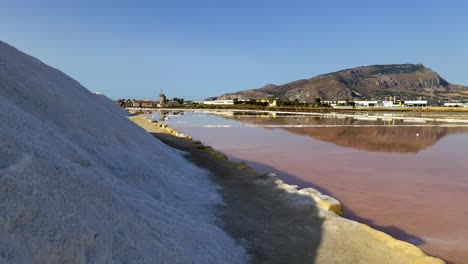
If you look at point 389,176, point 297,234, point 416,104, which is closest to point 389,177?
point 389,176

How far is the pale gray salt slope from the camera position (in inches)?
159

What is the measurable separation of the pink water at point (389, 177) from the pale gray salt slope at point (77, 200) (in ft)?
16.8

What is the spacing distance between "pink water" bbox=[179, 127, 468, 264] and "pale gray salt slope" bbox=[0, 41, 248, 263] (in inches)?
202

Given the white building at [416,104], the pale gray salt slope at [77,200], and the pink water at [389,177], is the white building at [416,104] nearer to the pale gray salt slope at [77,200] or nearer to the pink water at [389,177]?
the pink water at [389,177]

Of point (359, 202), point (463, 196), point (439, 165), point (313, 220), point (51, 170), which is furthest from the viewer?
point (439, 165)

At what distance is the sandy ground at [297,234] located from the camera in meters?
6.59

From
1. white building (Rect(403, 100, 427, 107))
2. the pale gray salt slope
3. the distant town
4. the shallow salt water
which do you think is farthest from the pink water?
white building (Rect(403, 100, 427, 107))

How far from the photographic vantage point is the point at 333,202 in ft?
30.5

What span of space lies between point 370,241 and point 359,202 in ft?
14.8

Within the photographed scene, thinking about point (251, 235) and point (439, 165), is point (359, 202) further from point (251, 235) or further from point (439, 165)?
Result: point (439, 165)

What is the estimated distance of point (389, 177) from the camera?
1548cm

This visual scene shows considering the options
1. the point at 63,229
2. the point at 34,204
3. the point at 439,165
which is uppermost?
the point at 34,204

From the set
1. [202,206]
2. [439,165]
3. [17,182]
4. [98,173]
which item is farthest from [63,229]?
[439,165]

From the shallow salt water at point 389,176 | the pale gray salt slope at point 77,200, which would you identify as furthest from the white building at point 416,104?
the pale gray salt slope at point 77,200
